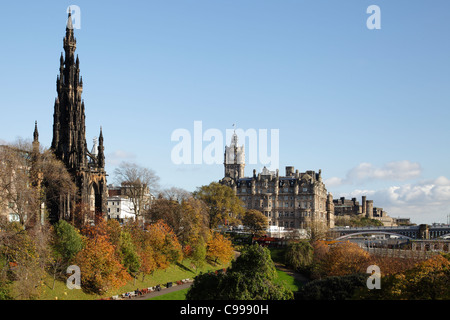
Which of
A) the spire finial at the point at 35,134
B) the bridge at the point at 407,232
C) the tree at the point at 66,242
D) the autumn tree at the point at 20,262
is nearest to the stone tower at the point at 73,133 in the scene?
the spire finial at the point at 35,134

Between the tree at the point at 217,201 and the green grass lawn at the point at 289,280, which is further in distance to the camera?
the tree at the point at 217,201

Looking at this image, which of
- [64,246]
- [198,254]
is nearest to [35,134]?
[64,246]

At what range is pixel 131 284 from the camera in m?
73.7

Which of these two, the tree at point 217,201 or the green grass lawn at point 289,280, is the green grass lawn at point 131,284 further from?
the tree at point 217,201

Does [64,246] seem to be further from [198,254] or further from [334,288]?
[198,254]

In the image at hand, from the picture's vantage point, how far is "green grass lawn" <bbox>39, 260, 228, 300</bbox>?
2349 inches

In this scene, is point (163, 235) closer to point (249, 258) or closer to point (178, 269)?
point (178, 269)

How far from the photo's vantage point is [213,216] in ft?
424

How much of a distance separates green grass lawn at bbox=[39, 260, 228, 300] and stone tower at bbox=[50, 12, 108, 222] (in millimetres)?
12930

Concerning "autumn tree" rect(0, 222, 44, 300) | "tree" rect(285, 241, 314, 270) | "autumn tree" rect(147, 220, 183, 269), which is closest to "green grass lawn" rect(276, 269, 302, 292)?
"tree" rect(285, 241, 314, 270)

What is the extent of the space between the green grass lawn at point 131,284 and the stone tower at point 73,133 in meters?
12.9

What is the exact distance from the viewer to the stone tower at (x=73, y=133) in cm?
8456

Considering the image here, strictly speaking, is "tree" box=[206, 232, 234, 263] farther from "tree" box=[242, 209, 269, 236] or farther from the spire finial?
"tree" box=[242, 209, 269, 236]
